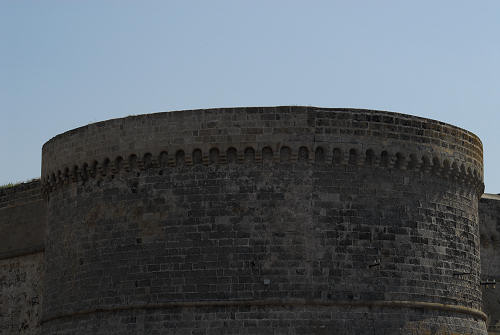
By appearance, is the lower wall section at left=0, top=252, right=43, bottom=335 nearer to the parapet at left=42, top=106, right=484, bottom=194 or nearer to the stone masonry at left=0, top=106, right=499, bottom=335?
the stone masonry at left=0, top=106, right=499, bottom=335

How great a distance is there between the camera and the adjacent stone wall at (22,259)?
22.8 meters

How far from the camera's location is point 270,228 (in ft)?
60.5

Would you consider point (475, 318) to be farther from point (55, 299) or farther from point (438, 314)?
point (55, 299)

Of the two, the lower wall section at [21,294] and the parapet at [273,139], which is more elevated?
the parapet at [273,139]

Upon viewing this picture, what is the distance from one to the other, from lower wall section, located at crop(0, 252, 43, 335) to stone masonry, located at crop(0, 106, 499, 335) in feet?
9.23

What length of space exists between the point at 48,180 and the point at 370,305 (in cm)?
712

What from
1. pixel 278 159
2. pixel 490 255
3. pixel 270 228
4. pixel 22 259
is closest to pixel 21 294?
pixel 22 259

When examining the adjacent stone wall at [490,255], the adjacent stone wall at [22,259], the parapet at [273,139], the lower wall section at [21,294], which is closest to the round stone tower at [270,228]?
the parapet at [273,139]

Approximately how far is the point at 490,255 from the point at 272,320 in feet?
26.3

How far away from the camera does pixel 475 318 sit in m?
20.1

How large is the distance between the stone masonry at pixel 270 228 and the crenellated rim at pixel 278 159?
0.08ft

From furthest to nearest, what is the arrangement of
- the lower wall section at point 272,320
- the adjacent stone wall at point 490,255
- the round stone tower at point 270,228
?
the adjacent stone wall at point 490,255, the round stone tower at point 270,228, the lower wall section at point 272,320

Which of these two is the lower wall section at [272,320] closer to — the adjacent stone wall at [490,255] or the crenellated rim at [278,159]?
the crenellated rim at [278,159]

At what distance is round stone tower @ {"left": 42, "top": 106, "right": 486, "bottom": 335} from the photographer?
59.9 ft
